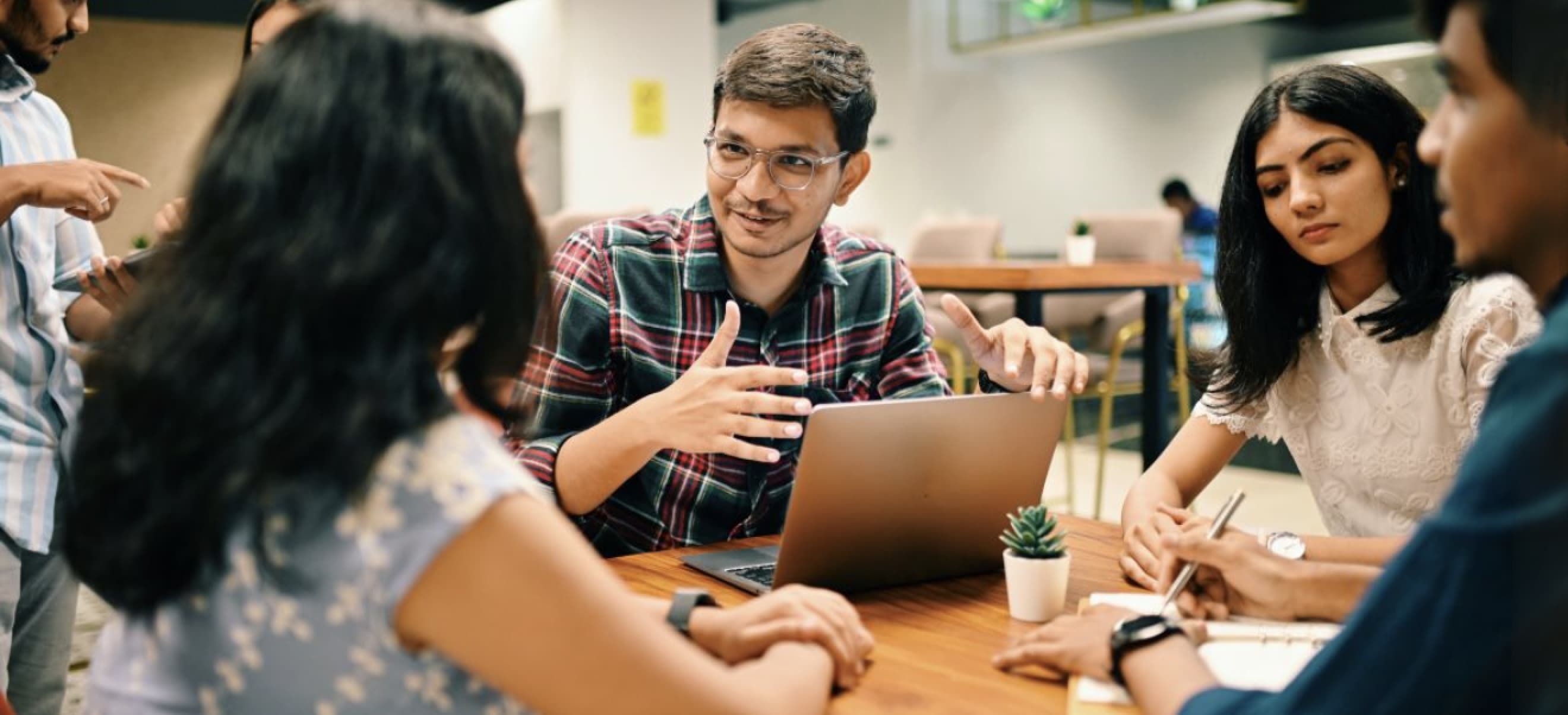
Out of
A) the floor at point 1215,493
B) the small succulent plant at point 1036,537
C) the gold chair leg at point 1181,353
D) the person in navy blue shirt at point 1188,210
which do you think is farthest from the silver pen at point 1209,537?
the person in navy blue shirt at point 1188,210

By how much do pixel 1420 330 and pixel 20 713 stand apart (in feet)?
6.57

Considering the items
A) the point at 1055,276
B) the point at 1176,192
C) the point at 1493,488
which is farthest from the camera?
the point at 1176,192

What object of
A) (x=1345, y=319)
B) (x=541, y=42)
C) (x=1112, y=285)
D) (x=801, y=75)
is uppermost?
(x=541, y=42)

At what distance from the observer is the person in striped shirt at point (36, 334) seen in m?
1.56

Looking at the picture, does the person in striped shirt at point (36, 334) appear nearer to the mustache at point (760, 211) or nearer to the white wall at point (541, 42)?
the mustache at point (760, 211)

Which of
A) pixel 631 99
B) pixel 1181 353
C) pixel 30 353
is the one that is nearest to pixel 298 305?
pixel 30 353

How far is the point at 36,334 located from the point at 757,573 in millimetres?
1129

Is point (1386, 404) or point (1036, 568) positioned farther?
point (1386, 404)

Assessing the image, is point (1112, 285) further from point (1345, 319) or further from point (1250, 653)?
point (1250, 653)

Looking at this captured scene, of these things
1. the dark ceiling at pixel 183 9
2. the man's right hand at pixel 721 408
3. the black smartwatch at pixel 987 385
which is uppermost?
the dark ceiling at pixel 183 9

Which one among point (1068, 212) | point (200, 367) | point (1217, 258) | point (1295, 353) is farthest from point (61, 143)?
point (1068, 212)

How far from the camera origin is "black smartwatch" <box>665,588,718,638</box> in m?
0.99

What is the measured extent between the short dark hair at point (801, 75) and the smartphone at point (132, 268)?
0.77m

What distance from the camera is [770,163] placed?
5.38ft
